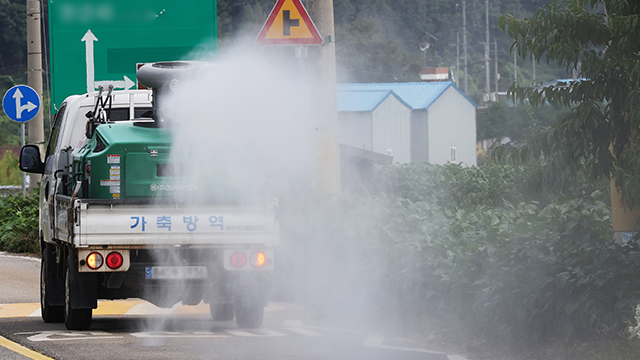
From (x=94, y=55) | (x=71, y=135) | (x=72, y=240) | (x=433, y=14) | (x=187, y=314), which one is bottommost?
(x=187, y=314)

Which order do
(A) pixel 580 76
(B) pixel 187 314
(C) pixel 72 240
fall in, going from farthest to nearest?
(B) pixel 187 314, (C) pixel 72 240, (A) pixel 580 76

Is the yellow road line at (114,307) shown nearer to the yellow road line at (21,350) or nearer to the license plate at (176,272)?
the yellow road line at (21,350)

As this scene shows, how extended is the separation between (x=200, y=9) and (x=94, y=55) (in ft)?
6.38

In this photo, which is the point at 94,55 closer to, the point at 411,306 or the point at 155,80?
the point at 155,80

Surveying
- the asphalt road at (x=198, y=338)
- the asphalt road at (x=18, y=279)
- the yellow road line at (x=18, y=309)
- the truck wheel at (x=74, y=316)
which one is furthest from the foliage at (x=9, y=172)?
the truck wheel at (x=74, y=316)

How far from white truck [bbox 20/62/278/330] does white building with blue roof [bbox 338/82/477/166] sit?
176ft

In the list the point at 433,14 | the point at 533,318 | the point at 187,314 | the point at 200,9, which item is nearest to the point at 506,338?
the point at 533,318

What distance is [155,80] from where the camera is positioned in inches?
367

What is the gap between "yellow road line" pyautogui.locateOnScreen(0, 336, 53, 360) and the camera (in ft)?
25.5

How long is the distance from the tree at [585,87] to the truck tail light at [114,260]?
3.39 m

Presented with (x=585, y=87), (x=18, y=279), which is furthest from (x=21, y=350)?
(x=18, y=279)

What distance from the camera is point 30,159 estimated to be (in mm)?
10211

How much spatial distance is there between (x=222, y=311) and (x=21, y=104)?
9.60 m

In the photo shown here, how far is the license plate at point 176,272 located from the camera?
845cm
